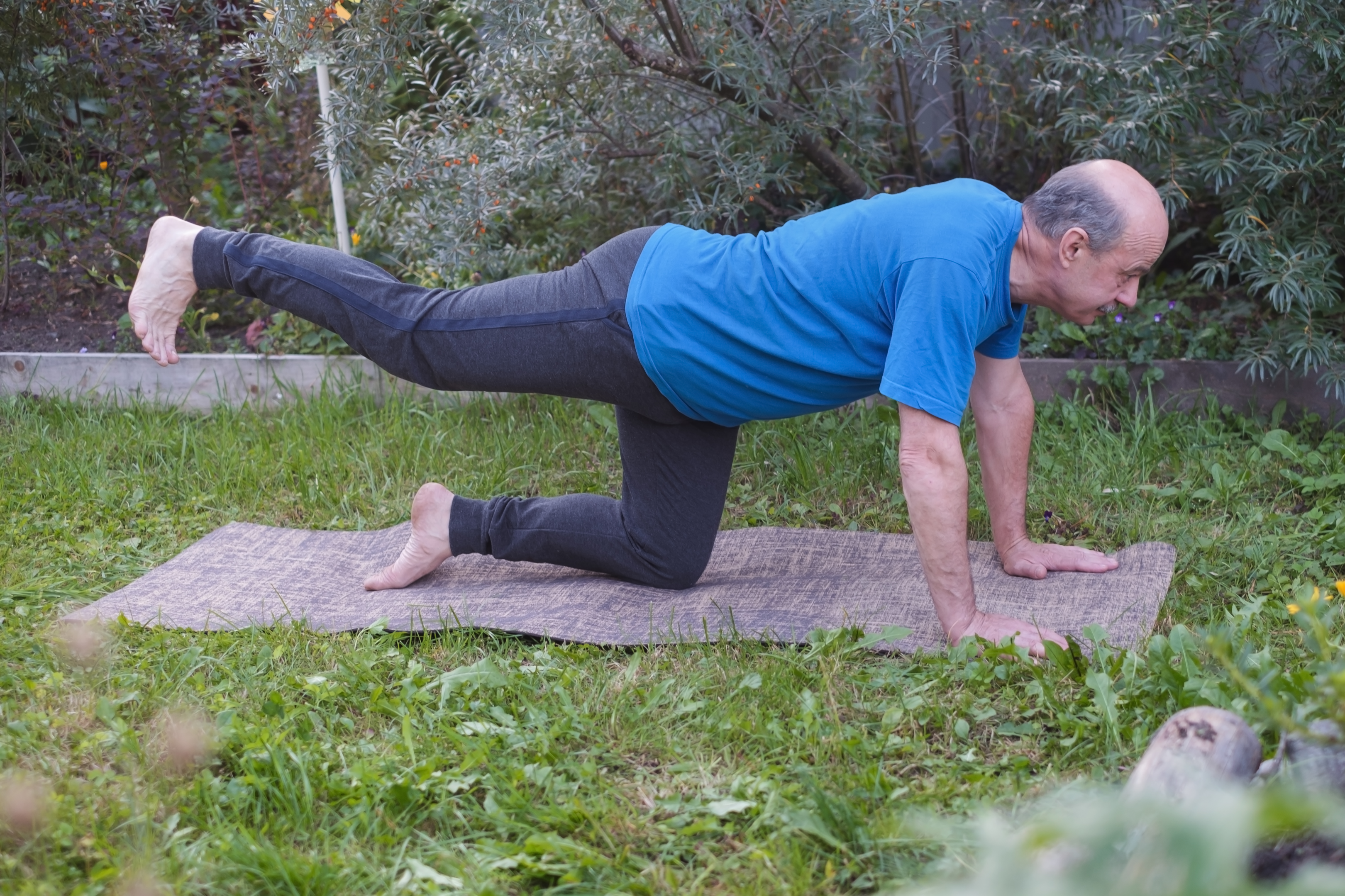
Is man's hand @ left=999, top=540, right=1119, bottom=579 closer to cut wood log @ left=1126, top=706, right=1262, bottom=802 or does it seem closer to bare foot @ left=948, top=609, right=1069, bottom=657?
bare foot @ left=948, top=609, right=1069, bottom=657

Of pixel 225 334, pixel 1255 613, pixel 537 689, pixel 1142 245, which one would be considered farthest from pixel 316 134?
pixel 1255 613

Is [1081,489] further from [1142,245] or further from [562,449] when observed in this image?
[562,449]

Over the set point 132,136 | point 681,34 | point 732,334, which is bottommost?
point 732,334

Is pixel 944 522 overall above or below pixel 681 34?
below

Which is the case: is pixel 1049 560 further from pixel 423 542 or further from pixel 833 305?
pixel 423 542

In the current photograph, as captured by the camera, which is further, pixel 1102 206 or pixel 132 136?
pixel 132 136

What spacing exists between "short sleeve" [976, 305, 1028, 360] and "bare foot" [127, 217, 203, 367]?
6.27 ft

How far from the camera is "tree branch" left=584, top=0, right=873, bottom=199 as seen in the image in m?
3.49

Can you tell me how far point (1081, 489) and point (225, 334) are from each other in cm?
341

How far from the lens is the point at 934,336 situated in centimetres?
217

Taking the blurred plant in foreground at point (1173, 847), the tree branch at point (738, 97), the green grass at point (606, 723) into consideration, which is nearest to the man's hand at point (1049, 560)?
the green grass at point (606, 723)

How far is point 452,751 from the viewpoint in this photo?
202 centimetres

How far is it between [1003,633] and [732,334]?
2.78 ft

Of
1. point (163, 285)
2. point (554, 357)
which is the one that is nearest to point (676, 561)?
point (554, 357)
